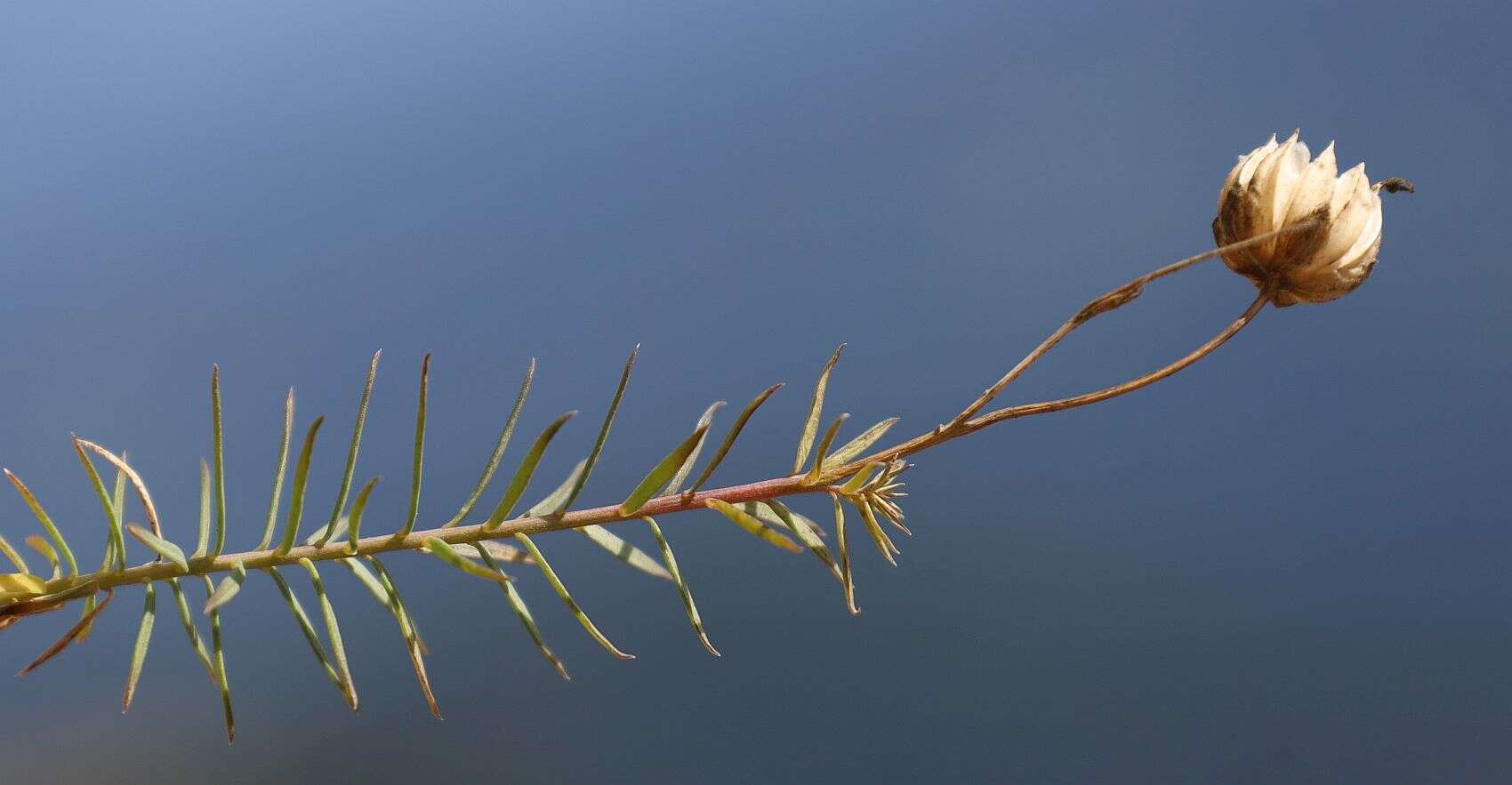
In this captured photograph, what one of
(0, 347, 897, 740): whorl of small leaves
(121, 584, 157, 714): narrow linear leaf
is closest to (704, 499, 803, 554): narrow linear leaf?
(0, 347, 897, 740): whorl of small leaves

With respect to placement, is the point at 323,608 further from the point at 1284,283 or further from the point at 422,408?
the point at 1284,283

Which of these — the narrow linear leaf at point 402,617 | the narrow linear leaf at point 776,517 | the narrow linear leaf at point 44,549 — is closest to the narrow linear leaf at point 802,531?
the narrow linear leaf at point 776,517

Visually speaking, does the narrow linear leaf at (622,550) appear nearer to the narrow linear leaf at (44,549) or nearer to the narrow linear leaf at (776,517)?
the narrow linear leaf at (776,517)

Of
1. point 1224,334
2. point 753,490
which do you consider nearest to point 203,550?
point 753,490

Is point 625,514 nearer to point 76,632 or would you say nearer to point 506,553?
point 506,553

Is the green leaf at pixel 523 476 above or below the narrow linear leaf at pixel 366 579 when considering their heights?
above

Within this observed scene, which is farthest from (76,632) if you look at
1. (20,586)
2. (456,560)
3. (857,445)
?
(857,445)
